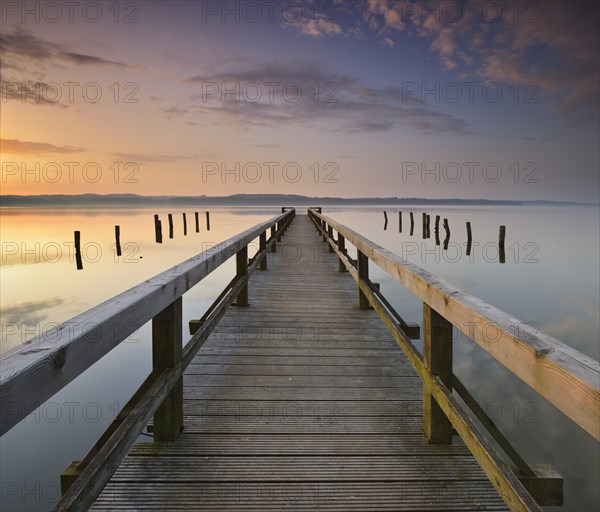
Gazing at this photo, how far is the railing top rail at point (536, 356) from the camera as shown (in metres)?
0.84

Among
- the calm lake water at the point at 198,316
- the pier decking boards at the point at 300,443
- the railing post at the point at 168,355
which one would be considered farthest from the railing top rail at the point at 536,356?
the railing post at the point at 168,355

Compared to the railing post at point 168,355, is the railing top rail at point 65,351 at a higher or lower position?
higher

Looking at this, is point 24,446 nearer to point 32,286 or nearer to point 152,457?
point 152,457

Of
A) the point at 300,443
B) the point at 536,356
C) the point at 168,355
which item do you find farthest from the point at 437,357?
the point at 168,355

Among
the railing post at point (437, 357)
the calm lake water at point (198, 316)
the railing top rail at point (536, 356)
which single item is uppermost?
the railing top rail at point (536, 356)

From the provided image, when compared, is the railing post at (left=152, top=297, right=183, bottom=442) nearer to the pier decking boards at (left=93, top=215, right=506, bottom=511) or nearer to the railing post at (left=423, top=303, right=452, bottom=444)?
the pier decking boards at (left=93, top=215, right=506, bottom=511)

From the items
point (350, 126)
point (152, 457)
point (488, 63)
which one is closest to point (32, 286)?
point (152, 457)

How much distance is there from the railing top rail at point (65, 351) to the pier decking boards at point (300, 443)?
93 centimetres

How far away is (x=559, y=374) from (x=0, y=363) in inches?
53.1

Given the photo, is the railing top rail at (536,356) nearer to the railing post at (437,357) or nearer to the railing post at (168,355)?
the railing post at (437,357)

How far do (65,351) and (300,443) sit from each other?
1608 mm

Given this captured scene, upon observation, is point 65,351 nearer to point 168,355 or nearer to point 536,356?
point 168,355

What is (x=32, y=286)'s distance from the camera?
15.9 m

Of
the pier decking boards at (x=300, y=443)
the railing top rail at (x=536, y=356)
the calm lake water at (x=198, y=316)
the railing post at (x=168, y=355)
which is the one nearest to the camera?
the railing top rail at (x=536, y=356)
